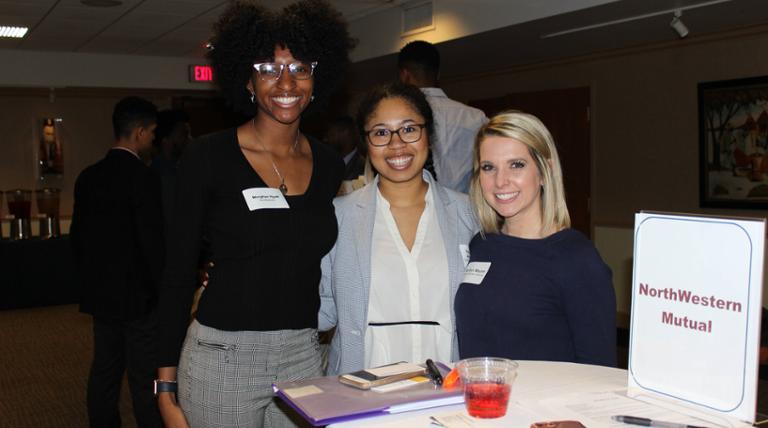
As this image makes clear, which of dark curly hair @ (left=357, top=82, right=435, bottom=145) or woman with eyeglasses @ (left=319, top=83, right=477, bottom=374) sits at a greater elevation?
dark curly hair @ (left=357, top=82, right=435, bottom=145)

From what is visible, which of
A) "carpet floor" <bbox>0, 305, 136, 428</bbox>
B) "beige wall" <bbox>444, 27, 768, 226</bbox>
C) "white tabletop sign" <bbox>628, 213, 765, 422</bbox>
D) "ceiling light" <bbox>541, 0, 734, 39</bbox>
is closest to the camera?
"white tabletop sign" <bbox>628, 213, 765, 422</bbox>

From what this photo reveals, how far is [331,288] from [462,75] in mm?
7417

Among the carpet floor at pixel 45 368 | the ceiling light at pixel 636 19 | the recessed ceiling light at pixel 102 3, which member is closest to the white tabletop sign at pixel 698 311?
the carpet floor at pixel 45 368

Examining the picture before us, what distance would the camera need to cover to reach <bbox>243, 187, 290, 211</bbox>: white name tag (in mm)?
1960

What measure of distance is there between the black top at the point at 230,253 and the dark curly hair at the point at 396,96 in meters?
0.44

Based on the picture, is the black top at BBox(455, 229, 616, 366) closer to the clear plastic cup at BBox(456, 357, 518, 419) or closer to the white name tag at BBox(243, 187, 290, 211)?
the clear plastic cup at BBox(456, 357, 518, 419)

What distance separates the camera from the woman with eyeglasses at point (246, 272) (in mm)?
1945

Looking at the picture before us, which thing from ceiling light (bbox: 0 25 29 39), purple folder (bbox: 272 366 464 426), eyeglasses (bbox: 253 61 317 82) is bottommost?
purple folder (bbox: 272 366 464 426)

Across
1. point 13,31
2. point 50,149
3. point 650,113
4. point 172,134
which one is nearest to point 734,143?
point 650,113

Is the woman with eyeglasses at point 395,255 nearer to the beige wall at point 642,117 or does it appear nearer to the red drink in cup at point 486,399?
the red drink in cup at point 486,399

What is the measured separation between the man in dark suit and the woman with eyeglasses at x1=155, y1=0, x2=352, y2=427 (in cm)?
177

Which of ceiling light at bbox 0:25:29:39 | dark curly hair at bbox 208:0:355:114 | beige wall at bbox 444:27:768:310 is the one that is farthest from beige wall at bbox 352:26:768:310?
dark curly hair at bbox 208:0:355:114

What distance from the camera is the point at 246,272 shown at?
1.96 m

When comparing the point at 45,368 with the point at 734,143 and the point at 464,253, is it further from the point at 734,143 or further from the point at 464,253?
the point at 734,143
